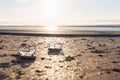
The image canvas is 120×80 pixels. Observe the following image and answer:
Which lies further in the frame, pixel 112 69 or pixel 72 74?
pixel 112 69

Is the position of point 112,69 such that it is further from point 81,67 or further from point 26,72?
point 26,72

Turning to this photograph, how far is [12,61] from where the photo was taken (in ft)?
83.2

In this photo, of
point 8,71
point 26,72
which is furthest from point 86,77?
point 8,71

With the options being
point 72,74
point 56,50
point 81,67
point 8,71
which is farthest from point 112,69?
point 56,50

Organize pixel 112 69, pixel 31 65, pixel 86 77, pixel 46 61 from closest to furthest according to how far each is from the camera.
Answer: pixel 86 77 → pixel 112 69 → pixel 31 65 → pixel 46 61

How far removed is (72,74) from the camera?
20.4 metres

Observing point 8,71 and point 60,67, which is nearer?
point 8,71

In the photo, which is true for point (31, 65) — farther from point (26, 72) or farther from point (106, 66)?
point (106, 66)

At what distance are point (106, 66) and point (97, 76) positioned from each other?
4063 mm

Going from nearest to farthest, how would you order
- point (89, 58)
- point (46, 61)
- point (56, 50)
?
point (46, 61), point (89, 58), point (56, 50)

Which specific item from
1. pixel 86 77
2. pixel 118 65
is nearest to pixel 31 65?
pixel 86 77

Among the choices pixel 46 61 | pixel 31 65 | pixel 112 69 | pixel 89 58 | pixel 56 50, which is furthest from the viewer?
pixel 56 50

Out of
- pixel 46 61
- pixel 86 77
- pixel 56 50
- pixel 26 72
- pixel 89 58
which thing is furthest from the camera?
pixel 56 50

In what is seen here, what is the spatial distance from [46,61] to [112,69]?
7.44m
